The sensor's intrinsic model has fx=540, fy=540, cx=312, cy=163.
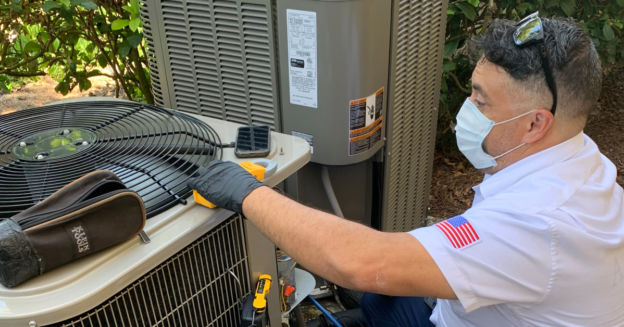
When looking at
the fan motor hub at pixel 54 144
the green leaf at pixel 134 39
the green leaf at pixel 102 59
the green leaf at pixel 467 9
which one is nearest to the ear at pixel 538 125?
the fan motor hub at pixel 54 144

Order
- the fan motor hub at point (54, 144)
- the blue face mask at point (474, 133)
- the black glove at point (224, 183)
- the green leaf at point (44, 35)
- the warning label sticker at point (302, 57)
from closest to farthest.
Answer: the black glove at point (224, 183)
the fan motor hub at point (54, 144)
the blue face mask at point (474, 133)
the warning label sticker at point (302, 57)
the green leaf at point (44, 35)

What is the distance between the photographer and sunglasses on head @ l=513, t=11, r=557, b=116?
137 centimetres

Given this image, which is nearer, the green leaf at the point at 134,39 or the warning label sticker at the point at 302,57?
the warning label sticker at the point at 302,57

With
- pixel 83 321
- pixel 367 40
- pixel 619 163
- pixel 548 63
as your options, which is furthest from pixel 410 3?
pixel 619 163

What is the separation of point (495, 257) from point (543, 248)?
0.11 metres

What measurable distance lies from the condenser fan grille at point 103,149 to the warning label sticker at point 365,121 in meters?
0.47

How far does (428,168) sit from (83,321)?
6.44 feet

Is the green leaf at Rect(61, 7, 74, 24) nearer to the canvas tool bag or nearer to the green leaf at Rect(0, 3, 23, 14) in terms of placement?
the green leaf at Rect(0, 3, 23, 14)

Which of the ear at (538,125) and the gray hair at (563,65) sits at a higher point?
the gray hair at (563,65)

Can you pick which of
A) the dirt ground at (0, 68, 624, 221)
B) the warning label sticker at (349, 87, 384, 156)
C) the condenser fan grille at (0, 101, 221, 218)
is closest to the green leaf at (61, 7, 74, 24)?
the condenser fan grille at (0, 101, 221, 218)

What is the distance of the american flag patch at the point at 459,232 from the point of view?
1.27 metres

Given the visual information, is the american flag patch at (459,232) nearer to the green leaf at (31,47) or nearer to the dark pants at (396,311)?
the dark pants at (396,311)

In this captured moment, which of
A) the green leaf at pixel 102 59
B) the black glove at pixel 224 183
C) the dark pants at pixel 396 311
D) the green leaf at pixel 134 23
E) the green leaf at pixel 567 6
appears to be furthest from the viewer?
the green leaf at pixel 567 6

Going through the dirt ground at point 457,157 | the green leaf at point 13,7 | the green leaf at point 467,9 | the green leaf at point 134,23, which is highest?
the green leaf at point 13,7
